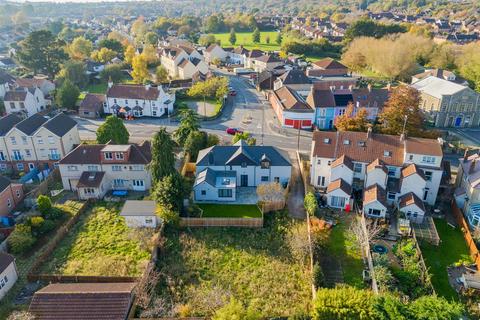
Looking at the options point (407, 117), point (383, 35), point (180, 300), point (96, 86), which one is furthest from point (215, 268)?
point (383, 35)

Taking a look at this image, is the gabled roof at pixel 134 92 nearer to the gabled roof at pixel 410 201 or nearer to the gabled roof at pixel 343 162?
the gabled roof at pixel 343 162

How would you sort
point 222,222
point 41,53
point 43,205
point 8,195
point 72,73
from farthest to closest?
point 41,53
point 72,73
point 8,195
point 43,205
point 222,222

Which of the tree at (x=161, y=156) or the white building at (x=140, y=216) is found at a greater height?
the tree at (x=161, y=156)

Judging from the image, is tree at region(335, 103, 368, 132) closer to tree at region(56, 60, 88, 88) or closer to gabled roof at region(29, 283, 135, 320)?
gabled roof at region(29, 283, 135, 320)

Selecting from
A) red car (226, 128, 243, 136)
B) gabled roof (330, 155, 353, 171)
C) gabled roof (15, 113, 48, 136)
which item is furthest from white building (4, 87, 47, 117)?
gabled roof (330, 155, 353, 171)

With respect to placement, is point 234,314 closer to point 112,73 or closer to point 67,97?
point 67,97

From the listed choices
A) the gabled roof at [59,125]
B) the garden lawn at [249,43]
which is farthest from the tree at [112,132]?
the garden lawn at [249,43]

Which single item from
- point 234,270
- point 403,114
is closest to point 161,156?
point 234,270

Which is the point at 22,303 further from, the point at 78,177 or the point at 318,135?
the point at 318,135
